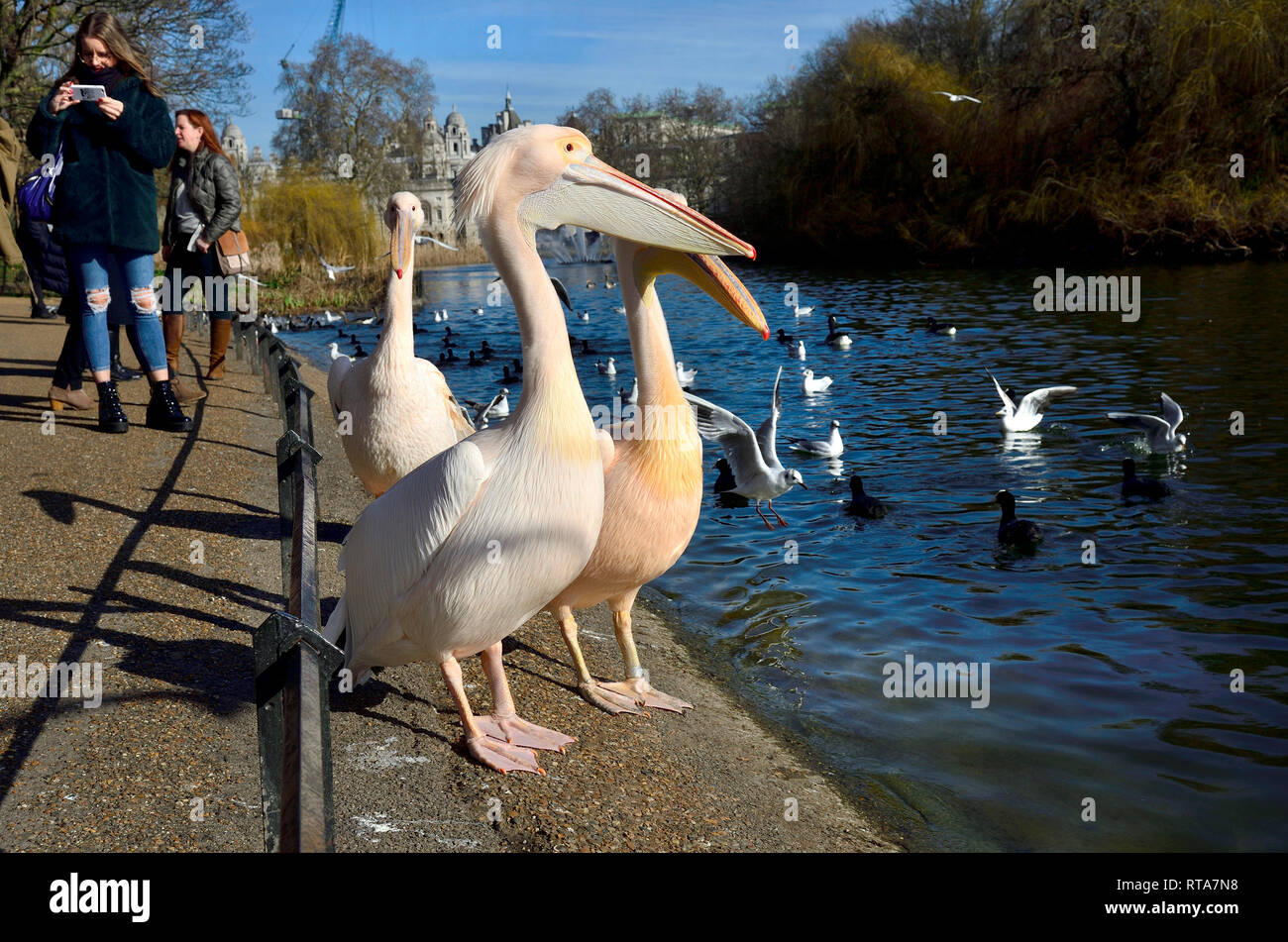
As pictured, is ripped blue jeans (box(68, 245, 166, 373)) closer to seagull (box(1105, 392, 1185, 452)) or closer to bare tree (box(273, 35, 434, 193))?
seagull (box(1105, 392, 1185, 452))

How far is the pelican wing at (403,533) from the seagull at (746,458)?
390 cm

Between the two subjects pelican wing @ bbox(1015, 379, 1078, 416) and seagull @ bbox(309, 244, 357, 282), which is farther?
seagull @ bbox(309, 244, 357, 282)

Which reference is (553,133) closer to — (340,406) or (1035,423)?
(340,406)

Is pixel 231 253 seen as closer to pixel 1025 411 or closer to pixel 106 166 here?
pixel 106 166

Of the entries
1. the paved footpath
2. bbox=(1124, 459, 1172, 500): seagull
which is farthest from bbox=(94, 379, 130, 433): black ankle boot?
bbox=(1124, 459, 1172, 500): seagull

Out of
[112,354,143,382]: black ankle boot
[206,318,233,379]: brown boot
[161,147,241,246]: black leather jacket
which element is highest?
[161,147,241,246]: black leather jacket

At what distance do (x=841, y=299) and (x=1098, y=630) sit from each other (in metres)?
20.5

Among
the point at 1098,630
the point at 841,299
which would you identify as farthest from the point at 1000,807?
the point at 841,299

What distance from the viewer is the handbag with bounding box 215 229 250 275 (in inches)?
336

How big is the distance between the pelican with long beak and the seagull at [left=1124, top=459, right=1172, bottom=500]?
572cm

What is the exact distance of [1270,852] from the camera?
3.51 m

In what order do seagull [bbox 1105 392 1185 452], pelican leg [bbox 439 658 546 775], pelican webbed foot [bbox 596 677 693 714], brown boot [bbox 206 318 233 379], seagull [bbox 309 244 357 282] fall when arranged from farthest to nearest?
seagull [bbox 309 244 357 282] → brown boot [bbox 206 318 233 379] → seagull [bbox 1105 392 1185 452] → pelican webbed foot [bbox 596 677 693 714] → pelican leg [bbox 439 658 546 775]

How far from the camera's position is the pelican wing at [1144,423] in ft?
28.6

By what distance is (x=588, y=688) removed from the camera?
13.4ft
